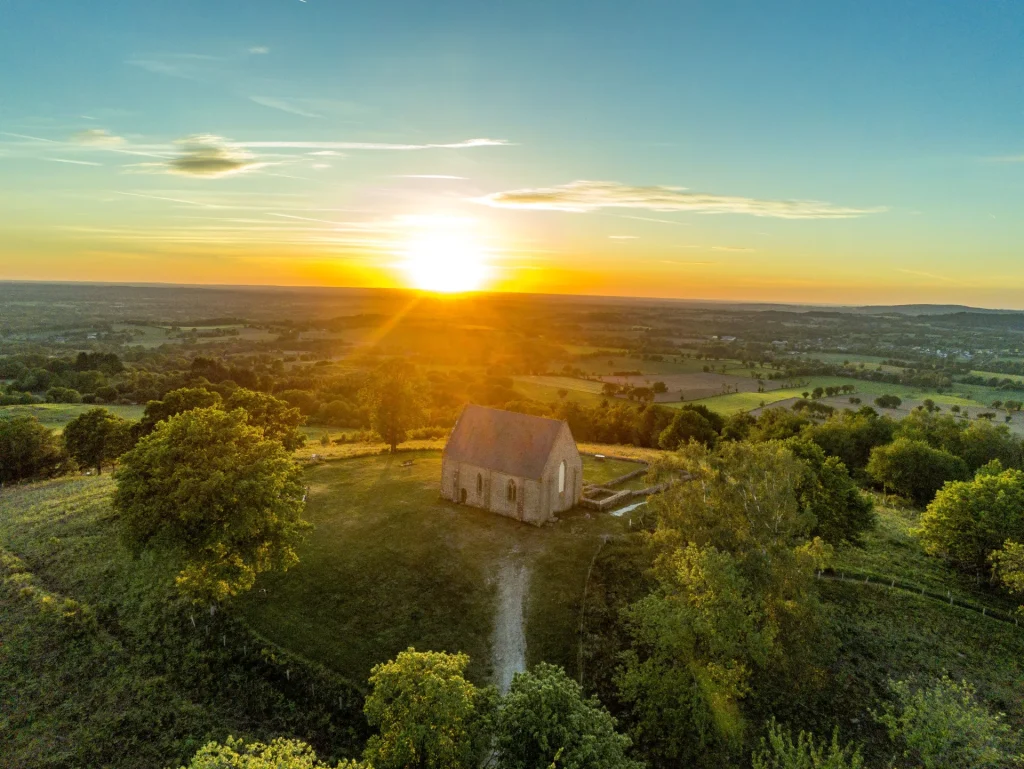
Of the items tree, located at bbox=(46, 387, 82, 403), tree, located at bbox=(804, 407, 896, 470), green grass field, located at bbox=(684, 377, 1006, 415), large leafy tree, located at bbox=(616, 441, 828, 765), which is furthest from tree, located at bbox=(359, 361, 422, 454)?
tree, located at bbox=(46, 387, 82, 403)

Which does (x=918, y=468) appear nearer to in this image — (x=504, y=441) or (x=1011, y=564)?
(x=1011, y=564)

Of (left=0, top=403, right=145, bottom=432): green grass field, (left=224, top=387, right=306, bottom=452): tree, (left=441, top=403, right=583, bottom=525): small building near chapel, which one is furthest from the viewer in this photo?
(left=0, top=403, right=145, bottom=432): green grass field

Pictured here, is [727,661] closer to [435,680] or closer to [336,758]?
[435,680]

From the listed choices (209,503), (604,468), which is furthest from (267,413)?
(604,468)

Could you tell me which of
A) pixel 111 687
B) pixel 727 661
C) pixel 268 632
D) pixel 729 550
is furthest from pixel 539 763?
pixel 111 687

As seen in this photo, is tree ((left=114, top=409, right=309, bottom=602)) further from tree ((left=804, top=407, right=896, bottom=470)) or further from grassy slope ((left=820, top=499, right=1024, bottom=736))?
tree ((left=804, top=407, right=896, bottom=470))

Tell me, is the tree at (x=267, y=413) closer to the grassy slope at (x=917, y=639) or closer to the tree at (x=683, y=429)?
the grassy slope at (x=917, y=639)
